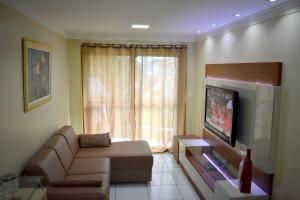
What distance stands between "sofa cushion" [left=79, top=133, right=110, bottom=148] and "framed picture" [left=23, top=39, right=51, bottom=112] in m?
1.14

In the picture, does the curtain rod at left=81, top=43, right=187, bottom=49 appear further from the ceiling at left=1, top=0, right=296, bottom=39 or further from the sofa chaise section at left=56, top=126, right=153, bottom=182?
the sofa chaise section at left=56, top=126, right=153, bottom=182

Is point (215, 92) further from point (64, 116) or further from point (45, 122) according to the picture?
point (64, 116)

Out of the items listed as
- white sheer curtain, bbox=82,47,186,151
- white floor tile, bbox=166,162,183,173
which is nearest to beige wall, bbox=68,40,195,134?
white sheer curtain, bbox=82,47,186,151

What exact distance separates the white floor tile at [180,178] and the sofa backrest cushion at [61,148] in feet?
5.89

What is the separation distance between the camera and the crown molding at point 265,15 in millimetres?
2451

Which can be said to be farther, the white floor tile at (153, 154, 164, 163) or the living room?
the white floor tile at (153, 154, 164, 163)

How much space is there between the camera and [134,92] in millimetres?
5438

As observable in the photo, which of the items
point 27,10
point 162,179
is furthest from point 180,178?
point 27,10

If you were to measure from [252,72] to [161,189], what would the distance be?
225 cm

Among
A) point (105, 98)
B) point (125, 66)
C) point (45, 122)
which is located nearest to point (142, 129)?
point (105, 98)

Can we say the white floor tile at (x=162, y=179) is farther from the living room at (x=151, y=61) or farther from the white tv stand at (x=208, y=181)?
the white tv stand at (x=208, y=181)

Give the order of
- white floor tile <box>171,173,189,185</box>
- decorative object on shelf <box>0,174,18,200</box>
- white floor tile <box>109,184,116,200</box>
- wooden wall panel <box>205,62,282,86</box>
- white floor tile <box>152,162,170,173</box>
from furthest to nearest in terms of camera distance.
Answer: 1. white floor tile <box>152,162,170,173</box>
2. white floor tile <box>171,173,189,185</box>
3. white floor tile <box>109,184,116,200</box>
4. wooden wall panel <box>205,62,282,86</box>
5. decorative object on shelf <box>0,174,18,200</box>

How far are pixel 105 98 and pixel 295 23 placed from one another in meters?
3.86

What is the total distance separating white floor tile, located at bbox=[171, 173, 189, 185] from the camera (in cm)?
422
